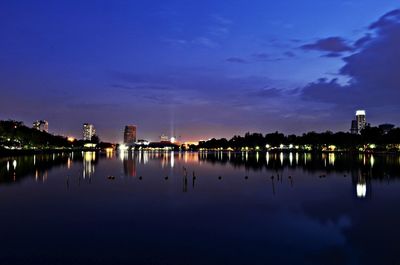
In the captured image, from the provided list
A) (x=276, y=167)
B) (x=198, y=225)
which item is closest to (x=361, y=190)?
(x=198, y=225)

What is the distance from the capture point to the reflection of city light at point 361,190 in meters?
40.7

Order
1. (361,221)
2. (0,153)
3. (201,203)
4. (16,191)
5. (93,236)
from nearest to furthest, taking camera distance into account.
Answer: (93,236) → (361,221) → (201,203) → (16,191) → (0,153)

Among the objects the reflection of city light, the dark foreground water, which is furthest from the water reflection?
the dark foreground water

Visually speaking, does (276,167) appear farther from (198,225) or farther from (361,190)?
(198,225)

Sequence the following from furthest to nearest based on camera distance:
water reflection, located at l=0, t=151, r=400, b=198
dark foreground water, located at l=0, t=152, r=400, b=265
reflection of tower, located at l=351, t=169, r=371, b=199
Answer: water reflection, located at l=0, t=151, r=400, b=198 → reflection of tower, located at l=351, t=169, r=371, b=199 → dark foreground water, located at l=0, t=152, r=400, b=265

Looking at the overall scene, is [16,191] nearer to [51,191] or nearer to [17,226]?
[51,191]

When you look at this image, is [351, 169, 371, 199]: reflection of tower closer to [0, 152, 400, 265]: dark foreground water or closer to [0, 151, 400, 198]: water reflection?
[0, 151, 400, 198]: water reflection

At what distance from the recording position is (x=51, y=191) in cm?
4303

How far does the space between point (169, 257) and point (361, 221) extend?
15319 millimetres

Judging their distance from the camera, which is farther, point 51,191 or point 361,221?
point 51,191

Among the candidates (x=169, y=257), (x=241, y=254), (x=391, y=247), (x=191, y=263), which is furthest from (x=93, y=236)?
(x=391, y=247)

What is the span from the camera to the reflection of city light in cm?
4071

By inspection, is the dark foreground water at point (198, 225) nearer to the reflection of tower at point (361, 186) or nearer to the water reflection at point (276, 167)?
the reflection of tower at point (361, 186)

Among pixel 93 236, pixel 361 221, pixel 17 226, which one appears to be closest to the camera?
pixel 93 236
